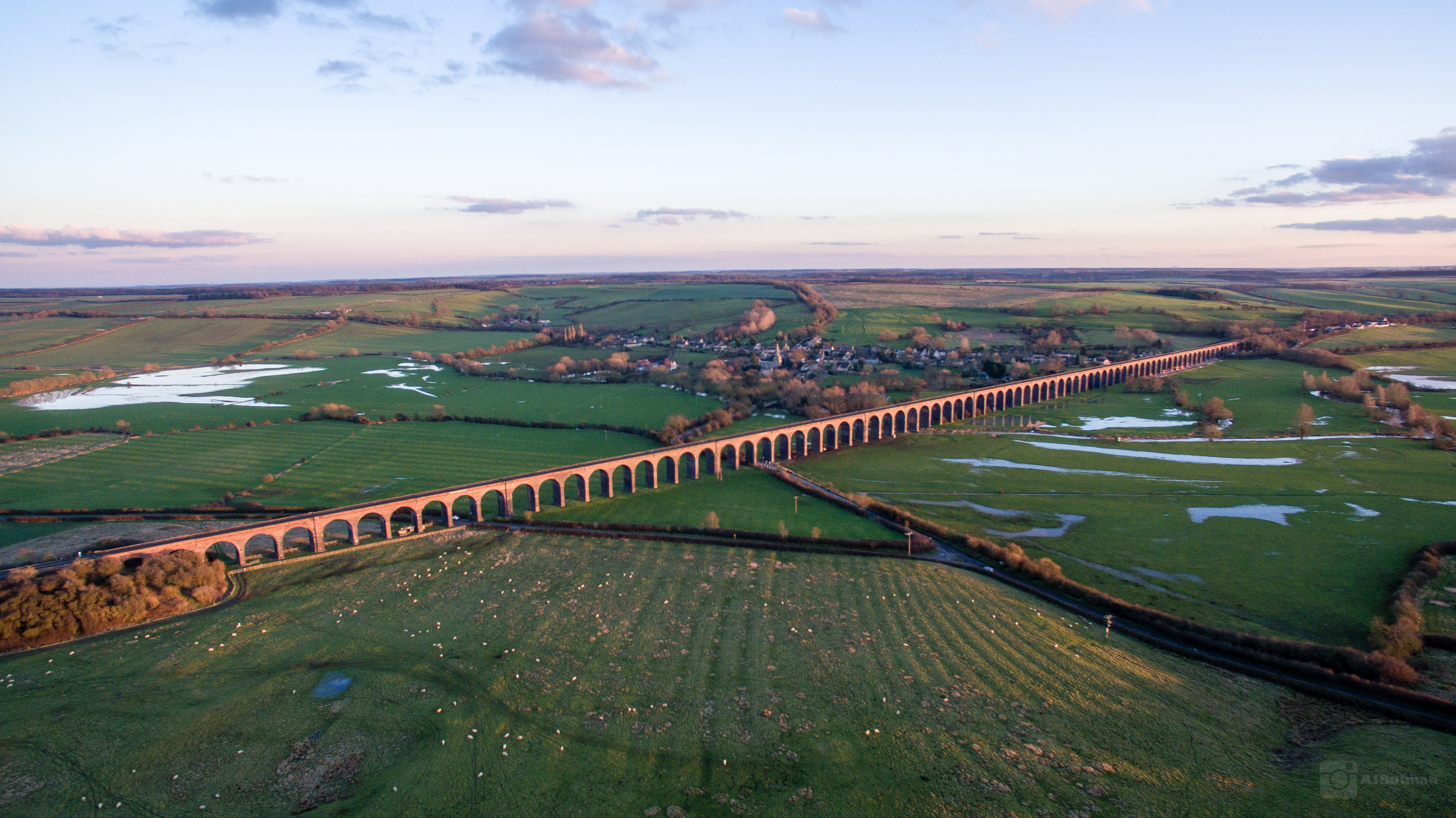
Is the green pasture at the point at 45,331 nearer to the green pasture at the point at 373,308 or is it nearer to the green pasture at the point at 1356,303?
the green pasture at the point at 373,308

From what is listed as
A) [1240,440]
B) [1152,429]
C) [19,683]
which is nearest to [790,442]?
[1152,429]

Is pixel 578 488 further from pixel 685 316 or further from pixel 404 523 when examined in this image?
pixel 685 316

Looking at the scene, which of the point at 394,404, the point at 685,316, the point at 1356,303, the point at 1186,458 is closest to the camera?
the point at 1186,458

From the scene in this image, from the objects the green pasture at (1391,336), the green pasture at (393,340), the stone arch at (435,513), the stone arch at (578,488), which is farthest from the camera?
the green pasture at (393,340)

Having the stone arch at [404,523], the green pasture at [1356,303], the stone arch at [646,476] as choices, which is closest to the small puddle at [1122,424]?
the stone arch at [646,476]

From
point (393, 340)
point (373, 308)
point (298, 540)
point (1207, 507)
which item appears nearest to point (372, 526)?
point (298, 540)

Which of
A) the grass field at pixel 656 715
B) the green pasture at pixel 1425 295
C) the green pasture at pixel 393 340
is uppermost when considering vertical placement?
the green pasture at pixel 1425 295
